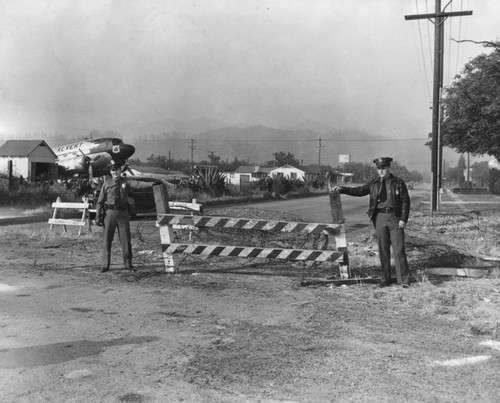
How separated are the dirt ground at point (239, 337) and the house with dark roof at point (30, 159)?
27.0 meters

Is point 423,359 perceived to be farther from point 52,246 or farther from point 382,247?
point 52,246

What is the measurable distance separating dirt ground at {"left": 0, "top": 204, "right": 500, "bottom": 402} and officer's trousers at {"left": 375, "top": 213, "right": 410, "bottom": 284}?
0.30 meters

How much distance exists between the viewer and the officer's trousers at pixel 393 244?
7.54 metres

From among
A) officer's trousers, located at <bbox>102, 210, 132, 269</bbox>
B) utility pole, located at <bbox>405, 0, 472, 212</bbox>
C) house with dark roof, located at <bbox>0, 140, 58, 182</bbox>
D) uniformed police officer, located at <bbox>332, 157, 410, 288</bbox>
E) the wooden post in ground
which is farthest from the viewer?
house with dark roof, located at <bbox>0, 140, 58, 182</bbox>

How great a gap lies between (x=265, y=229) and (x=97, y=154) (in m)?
20.1

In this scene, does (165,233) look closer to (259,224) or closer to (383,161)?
(259,224)

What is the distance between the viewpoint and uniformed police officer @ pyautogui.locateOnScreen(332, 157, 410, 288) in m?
7.54

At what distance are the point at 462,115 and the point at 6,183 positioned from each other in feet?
71.3

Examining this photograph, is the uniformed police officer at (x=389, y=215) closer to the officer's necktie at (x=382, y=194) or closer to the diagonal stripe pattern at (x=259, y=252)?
the officer's necktie at (x=382, y=194)

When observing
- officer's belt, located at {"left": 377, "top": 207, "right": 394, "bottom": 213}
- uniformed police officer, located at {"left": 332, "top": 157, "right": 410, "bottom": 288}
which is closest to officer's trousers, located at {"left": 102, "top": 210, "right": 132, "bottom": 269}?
uniformed police officer, located at {"left": 332, "top": 157, "right": 410, "bottom": 288}

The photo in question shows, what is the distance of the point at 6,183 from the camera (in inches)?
1051

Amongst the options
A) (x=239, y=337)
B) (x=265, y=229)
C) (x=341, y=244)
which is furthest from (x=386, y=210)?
(x=239, y=337)

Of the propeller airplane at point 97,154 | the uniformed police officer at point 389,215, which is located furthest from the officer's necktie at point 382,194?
the propeller airplane at point 97,154

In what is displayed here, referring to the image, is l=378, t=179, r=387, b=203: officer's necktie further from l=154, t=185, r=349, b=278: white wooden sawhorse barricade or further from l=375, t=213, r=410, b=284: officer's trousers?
l=154, t=185, r=349, b=278: white wooden sawhorse barricade
